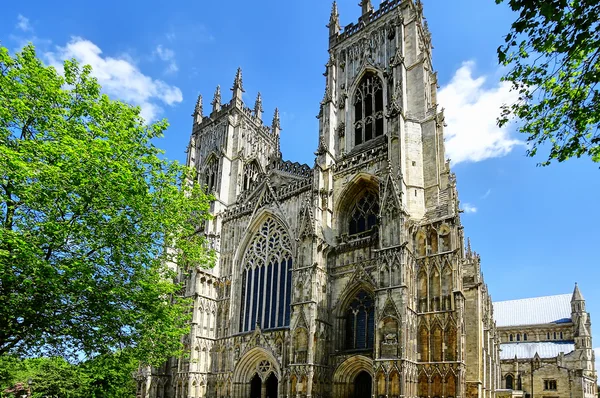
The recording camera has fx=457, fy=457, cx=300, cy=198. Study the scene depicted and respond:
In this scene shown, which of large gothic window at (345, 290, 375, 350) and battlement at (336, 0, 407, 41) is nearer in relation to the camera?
large gothic window at (345, 290, 375, 350)

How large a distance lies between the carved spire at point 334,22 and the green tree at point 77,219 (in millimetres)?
22874

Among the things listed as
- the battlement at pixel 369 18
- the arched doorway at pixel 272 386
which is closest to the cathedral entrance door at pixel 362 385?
the arched doorway at pixel 272 386

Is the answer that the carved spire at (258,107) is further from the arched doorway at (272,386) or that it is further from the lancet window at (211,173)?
the arched doorway at (272,386)

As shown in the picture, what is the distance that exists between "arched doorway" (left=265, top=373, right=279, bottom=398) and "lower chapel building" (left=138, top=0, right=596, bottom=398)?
0.40 ft

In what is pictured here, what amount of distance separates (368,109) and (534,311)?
4715 centimetres

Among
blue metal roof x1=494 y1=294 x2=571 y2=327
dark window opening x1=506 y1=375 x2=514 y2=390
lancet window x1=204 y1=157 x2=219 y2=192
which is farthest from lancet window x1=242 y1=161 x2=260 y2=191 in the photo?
blue metal roof x1=494 y1=294 x2=571 y2=327

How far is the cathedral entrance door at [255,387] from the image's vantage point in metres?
26.5

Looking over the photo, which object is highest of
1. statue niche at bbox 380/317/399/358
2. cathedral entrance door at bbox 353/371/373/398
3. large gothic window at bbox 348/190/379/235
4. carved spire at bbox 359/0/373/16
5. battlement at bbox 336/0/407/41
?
carved spire at bbox 359/0/373/16

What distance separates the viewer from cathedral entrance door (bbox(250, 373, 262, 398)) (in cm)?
2652

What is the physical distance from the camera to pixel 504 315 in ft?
207

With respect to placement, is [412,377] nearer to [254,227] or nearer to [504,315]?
[254,227]

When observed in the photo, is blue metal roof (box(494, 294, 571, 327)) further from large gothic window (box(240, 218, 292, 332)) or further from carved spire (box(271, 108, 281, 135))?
large gothic window (box(240, 218, 292, 332))

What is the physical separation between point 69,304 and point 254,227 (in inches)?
740

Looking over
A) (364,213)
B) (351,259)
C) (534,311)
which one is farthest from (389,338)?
(534,311)
